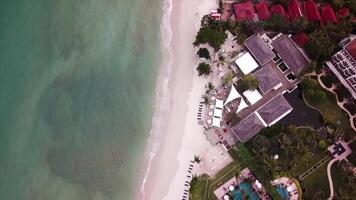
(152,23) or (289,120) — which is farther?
(152,23)

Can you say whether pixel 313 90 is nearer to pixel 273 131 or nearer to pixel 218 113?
pixel 273 131

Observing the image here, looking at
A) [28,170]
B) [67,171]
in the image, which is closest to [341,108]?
[67,171]

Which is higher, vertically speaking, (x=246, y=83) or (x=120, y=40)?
(x=120, y=40)

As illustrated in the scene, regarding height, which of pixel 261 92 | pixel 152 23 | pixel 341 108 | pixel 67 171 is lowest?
pixel 341 108

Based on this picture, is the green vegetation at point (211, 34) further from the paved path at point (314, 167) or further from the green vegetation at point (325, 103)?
the paved path at point (314, 167)

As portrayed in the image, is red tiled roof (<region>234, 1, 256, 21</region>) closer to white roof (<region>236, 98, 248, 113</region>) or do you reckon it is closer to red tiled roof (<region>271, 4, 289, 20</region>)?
red tiled roof (<region>271, 4, 289, 20</region>)

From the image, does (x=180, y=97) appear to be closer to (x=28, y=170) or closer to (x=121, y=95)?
(x=121, y=95)
